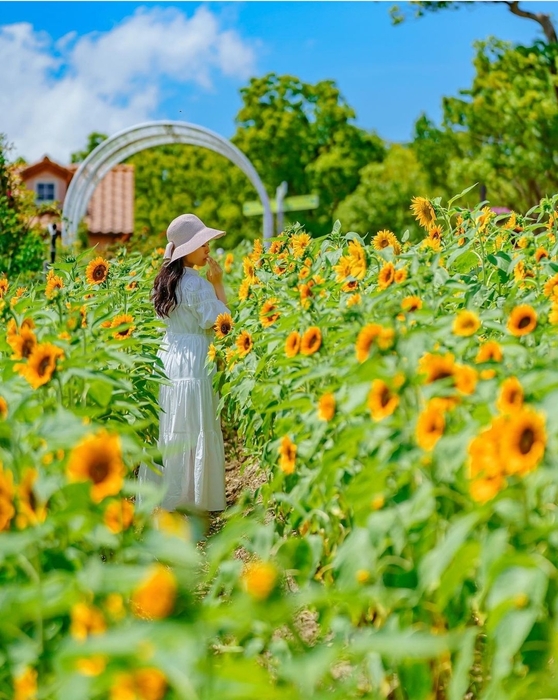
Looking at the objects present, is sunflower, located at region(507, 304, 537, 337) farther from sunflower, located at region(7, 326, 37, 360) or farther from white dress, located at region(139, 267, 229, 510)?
white dress, located at region(139, 267, 229, 510)

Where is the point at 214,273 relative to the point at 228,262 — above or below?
below

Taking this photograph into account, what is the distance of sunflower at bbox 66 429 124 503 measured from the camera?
177 cm

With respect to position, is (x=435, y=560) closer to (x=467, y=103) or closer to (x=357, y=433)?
(x=357, y=433)

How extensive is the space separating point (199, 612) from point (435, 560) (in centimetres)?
43

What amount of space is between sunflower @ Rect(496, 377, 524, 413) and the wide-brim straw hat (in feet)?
10.1

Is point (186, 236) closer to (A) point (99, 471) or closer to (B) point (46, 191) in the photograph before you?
(A) point (99, 471)

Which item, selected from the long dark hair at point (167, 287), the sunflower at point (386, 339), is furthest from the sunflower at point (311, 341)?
the long dark hair at point (167, 287)

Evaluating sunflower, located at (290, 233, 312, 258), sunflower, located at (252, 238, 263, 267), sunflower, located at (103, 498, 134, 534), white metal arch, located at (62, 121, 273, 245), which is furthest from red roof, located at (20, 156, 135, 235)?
sunflower, located at (103, 498, 134, 534)

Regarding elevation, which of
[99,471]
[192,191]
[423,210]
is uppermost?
[192,191]

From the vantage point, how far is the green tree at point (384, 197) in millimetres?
36500

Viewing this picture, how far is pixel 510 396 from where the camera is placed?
1.86 meters

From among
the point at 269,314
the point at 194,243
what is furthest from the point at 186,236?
the point at 269,314

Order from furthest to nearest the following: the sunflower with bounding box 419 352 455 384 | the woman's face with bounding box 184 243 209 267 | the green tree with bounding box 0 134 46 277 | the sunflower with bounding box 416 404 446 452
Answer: the green tree with bounding box 0 134 46 277
the woman's face with bounding box 184 243 209 267
the sunflower with bounding box 419 352 455 384
the sunflower with bounding box 416 404 446 452

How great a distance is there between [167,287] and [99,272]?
36cm
